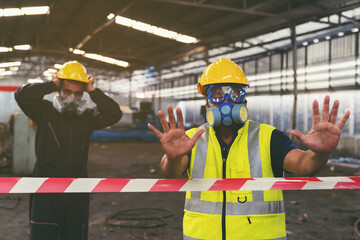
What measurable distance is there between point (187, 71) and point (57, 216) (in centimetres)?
2206

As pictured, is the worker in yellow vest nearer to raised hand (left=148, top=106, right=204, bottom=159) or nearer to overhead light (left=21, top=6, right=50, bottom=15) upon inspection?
raised hand (left=148, top=106, right=204, bottom=159)

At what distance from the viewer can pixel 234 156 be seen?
1.95 metres

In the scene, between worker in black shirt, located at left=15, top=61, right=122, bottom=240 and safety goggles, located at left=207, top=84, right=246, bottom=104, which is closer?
safety goggles, located at left=207, top=84, right=246, bottom=104

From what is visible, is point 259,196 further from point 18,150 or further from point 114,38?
point 114,38

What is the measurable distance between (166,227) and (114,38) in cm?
1358

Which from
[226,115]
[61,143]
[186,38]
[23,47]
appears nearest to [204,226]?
[226,115]

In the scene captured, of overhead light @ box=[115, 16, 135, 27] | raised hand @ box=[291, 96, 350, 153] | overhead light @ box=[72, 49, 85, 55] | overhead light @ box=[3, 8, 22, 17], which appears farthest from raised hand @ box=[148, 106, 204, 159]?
overhead light @ box=[72, 49, 85, 55]

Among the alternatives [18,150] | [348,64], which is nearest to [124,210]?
[18,150]

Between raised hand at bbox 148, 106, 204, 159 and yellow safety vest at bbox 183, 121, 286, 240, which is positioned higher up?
raised hand at bbox 148, 106, 204, 159

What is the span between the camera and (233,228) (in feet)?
5.95

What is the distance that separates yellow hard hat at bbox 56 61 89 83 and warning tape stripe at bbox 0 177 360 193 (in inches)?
49.3

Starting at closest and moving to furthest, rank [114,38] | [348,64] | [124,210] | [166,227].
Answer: [166,227]
[124,210]
[348,64]
[114,38]

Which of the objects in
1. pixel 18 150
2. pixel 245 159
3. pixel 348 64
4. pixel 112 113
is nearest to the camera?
pixel 245 159

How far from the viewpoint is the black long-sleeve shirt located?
2744 mm
